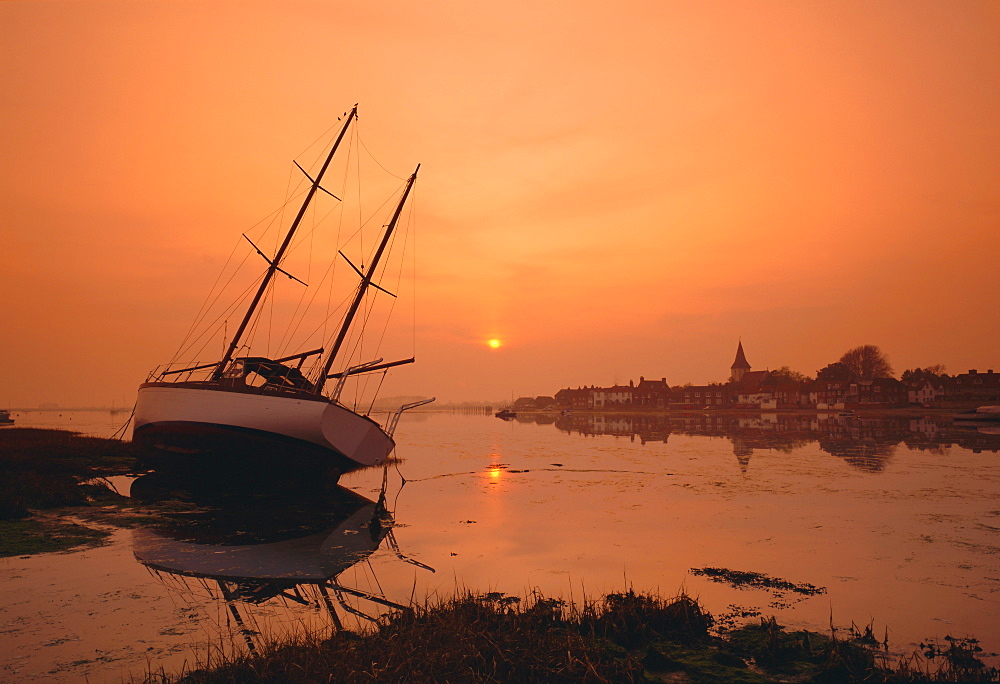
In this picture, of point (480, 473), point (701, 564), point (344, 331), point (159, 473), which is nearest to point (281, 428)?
point (344, 331)

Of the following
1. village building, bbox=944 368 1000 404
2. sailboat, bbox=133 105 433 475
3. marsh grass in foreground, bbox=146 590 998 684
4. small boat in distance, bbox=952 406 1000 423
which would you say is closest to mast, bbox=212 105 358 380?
sailboat, bbox=133 105 433 475

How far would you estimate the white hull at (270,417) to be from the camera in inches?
861

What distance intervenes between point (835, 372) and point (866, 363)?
1024 cm

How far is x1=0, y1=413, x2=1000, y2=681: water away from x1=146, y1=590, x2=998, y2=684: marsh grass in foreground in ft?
3.10

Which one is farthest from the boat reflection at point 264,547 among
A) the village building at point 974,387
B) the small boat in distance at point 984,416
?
the village building at point 974,387

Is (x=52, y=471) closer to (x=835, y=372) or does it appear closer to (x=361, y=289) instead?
(x=361, y=289)

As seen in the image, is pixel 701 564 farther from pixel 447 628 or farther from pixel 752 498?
pixel 752 498

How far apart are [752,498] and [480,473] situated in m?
14.2

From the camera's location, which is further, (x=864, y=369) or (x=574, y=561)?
(x=864, y=369)

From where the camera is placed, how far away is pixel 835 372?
14075 cm

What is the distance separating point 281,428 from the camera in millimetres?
22031

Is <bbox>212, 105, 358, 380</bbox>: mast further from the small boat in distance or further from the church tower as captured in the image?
the church tower

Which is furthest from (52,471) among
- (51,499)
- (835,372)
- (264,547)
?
(835,372)

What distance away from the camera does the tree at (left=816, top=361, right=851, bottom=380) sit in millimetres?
139000
